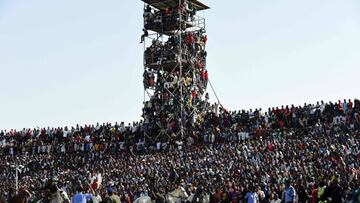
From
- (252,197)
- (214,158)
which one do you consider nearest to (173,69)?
(214,158)

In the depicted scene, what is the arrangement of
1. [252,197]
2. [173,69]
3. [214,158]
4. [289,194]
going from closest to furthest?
1. [289,194]
2. [252,197]
3. [214,158]
4. [173,69]

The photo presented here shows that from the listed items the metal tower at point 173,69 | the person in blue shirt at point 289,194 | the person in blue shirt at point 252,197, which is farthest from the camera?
the metal tower at point 173,69

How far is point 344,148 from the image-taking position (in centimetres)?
2975

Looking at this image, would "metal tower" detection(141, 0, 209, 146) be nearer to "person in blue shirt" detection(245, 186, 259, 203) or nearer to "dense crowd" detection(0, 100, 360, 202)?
"dense crowd" detection(0, 100, 360, 202)

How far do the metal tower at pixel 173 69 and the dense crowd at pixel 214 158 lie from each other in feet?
3.68

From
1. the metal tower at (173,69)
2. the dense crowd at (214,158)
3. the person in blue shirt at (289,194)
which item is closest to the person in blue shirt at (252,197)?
the dense crowd at (214,158)

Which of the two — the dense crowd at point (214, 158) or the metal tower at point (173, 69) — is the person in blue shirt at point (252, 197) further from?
the metal tower at point (173, 69)

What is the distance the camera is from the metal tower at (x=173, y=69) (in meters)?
45.4

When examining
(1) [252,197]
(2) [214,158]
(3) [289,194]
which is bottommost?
(1) [252,197]

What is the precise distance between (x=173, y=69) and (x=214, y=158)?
14526 mm

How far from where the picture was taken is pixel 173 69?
48.0 meters

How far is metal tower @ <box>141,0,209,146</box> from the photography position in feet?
149

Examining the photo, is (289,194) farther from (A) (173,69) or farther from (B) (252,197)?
(A) (173,69)

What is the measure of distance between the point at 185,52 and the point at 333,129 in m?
16.2
